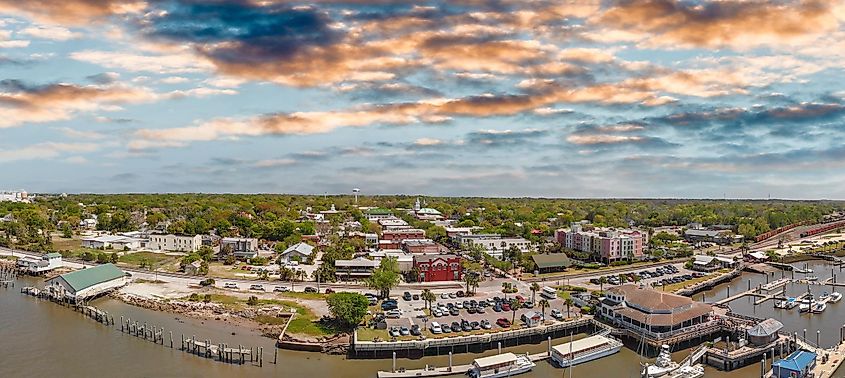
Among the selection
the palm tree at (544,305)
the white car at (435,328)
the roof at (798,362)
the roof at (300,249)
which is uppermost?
the roof at (300,249)

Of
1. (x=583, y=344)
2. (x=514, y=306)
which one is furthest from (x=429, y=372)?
(x=514, y=306)

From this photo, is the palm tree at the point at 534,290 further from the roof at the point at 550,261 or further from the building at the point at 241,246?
the building at the point at 241,246

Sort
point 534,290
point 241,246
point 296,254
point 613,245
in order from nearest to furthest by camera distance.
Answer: point 534,290 < point 296,254 < point 613,245 < point 241,246

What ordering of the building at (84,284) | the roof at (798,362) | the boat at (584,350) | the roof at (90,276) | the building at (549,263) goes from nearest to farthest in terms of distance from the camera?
the roof at (798,362) < the boat at (584,350) < the building at (84,284) < the roof at (90,276) < the building at (549,263)

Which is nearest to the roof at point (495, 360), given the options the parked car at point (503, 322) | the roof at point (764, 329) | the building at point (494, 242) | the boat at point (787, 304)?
the parked car at point (503, 322)

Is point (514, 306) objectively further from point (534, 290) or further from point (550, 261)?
point (550, 261)

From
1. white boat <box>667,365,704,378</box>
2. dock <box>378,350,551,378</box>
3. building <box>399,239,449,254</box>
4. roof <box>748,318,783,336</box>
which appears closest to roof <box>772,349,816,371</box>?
white boat <box>667,365,704,378</box>
